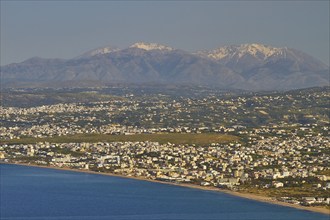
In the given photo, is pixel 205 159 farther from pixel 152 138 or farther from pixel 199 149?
pixel 152 138

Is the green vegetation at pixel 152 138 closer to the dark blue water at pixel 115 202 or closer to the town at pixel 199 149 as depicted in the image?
the town at pixel 199 149

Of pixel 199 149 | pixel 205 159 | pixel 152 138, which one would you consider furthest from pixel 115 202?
pixel 152 138

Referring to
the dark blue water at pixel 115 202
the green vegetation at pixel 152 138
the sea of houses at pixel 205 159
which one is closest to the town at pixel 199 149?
the sea of houses at pixel 205 159

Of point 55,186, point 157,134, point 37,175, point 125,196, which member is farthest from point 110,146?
point 125,196

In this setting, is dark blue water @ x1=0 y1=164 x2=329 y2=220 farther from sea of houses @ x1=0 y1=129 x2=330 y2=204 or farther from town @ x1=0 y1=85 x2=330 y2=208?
sea of houses @ x1=0 y1=129 x2=330 y2=204

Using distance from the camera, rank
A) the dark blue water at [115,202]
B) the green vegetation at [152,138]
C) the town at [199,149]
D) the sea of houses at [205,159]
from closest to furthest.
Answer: the dark blue water at [115,202] < the town at [199,149] < the sea of houses at [205,159] < the green vegetation at [152,138]

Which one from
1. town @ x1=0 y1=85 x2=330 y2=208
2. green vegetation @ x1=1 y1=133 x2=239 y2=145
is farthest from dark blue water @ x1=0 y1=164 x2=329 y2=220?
green vegetation @ x1=1 y1=133 x2=239 y2=145
